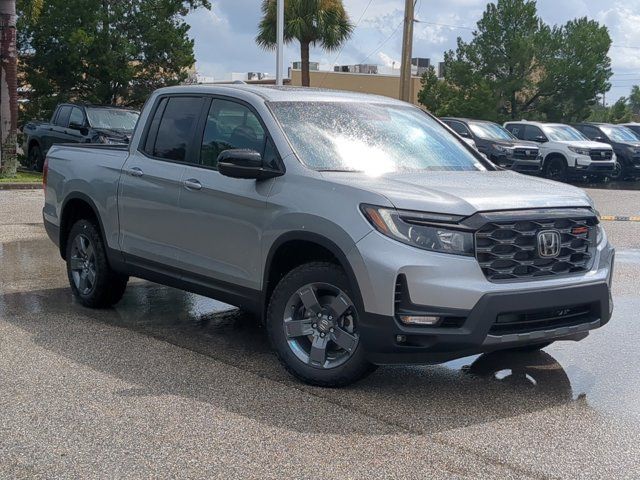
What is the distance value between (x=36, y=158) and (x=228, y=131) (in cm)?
1706

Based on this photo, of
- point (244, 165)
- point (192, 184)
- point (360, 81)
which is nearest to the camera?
point (244, 165)

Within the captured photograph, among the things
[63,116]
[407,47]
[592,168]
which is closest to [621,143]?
[592,168]

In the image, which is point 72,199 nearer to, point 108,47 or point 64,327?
point 64,327

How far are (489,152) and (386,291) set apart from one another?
761 inches

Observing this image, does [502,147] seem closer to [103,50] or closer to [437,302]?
[103,50]

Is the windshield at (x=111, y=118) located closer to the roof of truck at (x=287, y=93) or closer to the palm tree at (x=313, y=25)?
the roof of truck at (x=287, y=93)

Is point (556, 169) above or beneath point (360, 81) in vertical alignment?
beneath

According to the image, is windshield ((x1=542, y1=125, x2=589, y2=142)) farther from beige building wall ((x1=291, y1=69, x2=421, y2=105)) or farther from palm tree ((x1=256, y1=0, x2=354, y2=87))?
beige building wall ((x1=291, y1=69, x2=421, y2=105))

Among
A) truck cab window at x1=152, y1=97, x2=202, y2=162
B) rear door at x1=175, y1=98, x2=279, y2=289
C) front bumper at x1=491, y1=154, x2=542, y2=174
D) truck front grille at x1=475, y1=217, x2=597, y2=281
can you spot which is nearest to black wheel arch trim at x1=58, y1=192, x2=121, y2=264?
truck cab window at x1=152, y1=97, x2=202, y2=162

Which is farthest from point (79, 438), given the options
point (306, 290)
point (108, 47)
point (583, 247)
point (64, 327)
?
point (108, 47)

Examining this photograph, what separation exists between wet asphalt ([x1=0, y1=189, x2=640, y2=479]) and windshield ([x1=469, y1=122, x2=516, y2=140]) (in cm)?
1730

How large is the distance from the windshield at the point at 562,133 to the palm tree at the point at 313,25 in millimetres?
11619

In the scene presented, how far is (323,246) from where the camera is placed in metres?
5.23

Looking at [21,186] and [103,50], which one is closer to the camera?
[21,186]
